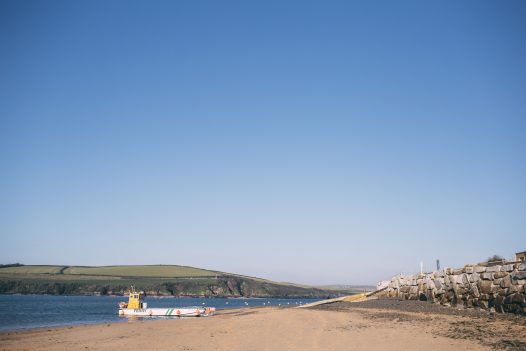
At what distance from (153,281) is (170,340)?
592 ft

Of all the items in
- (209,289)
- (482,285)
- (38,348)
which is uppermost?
(482,285)

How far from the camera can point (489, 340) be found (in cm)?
1270

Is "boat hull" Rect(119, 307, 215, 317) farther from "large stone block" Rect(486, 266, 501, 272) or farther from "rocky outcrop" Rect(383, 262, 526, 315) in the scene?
"large stone block" Rect(486, 266, 501, 272)

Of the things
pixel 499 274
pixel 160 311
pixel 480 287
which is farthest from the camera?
pixel 160 311

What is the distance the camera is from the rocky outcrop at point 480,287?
17.3m

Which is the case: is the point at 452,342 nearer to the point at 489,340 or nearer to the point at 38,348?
the point at 489,340

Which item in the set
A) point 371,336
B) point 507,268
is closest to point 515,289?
point 507,268

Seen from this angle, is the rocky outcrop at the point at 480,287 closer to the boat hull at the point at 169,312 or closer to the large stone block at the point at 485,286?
the large stone block at the point at 485,286

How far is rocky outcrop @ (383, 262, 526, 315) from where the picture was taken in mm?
17312

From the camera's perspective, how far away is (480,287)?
20.5 metres

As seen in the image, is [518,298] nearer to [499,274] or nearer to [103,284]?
[499,274]

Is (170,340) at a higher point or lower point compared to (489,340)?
lower

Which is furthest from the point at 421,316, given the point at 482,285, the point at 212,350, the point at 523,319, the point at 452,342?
the point at 212,350

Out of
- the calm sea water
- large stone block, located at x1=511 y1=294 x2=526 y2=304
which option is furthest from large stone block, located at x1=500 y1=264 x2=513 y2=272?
the calm sea water
